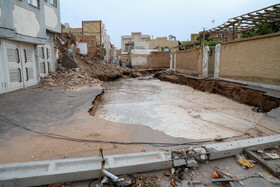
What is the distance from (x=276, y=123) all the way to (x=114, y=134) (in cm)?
413

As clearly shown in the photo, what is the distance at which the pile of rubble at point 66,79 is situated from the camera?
10.6 metres

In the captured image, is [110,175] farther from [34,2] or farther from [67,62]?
[67,62]

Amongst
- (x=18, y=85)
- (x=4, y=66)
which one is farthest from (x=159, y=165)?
(x=18, y=85)

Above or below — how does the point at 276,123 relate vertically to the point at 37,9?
below

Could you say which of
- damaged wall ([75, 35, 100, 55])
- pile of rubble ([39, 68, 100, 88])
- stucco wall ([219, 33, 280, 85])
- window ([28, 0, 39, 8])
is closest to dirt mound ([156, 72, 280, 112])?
stucco wall ([219, 33, 280, 85])

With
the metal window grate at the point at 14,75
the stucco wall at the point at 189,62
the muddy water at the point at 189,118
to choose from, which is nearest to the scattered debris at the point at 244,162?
the muddy water at the point at 189,118

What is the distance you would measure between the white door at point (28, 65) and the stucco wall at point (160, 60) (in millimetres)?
19151

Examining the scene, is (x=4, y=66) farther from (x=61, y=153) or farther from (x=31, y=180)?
(x=31, y=180)

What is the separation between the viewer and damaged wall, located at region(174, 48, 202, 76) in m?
14.3

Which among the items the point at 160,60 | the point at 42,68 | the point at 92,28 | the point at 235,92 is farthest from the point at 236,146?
the point at 92,28

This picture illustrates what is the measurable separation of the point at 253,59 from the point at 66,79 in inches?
423

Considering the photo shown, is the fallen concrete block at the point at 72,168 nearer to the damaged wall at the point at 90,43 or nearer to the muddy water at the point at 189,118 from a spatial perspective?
the muddy water at the point at 189,118

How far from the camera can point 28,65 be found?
934cm

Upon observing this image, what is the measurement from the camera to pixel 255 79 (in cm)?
884
